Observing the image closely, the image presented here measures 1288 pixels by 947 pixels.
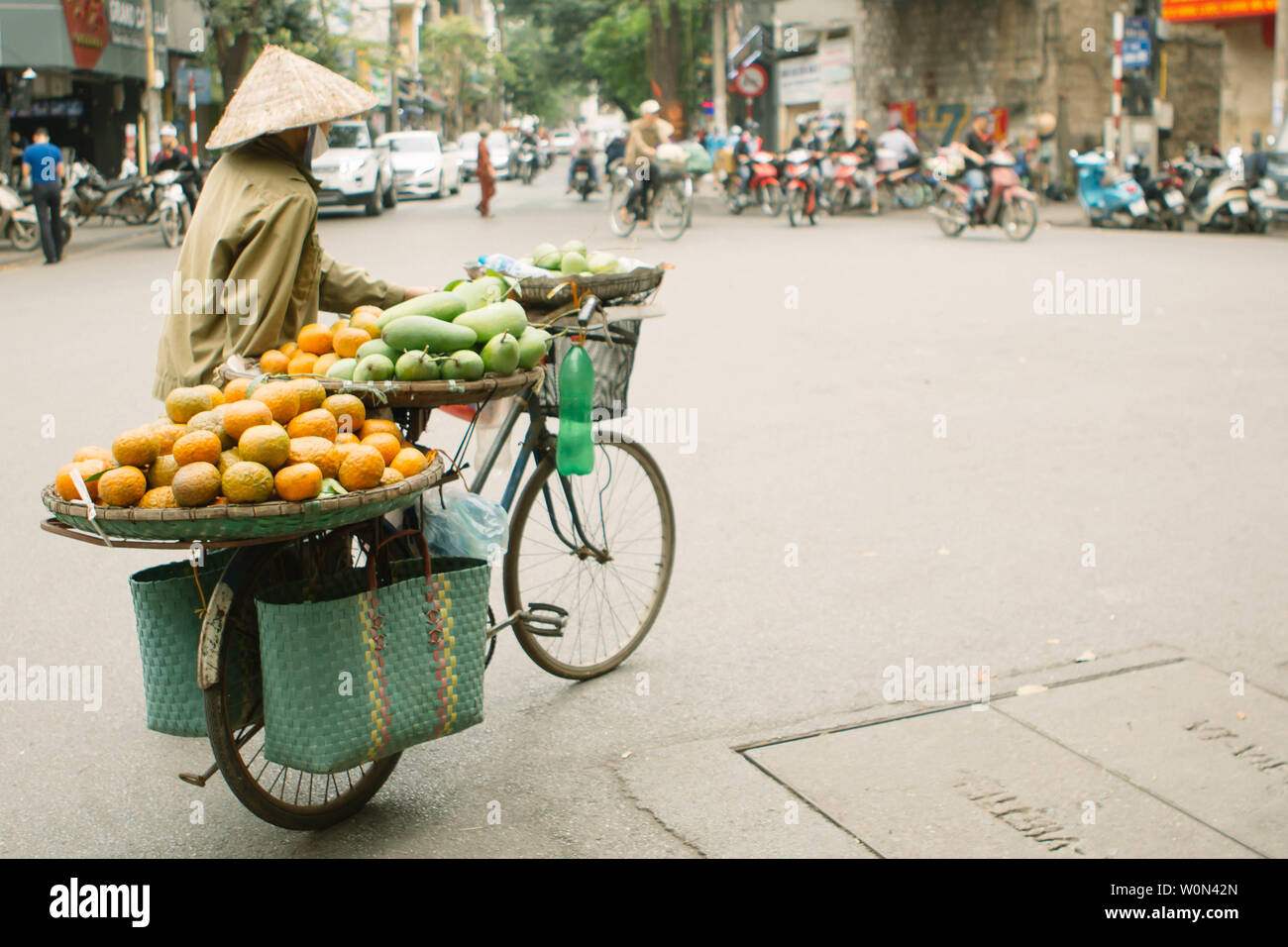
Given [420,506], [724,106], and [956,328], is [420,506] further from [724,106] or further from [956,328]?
[724,106]

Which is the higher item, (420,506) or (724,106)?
(724,106)

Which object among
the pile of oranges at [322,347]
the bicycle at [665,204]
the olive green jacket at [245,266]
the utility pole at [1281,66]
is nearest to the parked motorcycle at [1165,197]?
the utility pole at [1281,66]

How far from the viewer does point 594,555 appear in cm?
436

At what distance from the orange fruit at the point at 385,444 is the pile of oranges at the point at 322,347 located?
34 centimetres

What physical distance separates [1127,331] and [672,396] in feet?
13.7

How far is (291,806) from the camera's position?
3219 millimetres

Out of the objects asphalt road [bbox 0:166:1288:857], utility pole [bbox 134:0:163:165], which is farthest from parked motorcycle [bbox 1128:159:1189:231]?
utility pole [bbox 134:0:163:165]

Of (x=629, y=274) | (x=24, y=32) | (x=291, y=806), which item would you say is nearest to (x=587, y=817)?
(x=291, y=806)

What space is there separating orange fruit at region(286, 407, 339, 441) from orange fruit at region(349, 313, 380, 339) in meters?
0.46

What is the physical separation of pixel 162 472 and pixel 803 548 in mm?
3277

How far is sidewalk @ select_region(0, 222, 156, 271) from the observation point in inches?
709

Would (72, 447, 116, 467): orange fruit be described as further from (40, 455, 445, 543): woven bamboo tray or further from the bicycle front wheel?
the bicycle front wheel

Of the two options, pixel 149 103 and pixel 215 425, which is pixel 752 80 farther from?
pixel 215 425

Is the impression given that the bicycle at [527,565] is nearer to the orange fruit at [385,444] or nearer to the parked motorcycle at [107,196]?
the orange fruit at [385,444]
